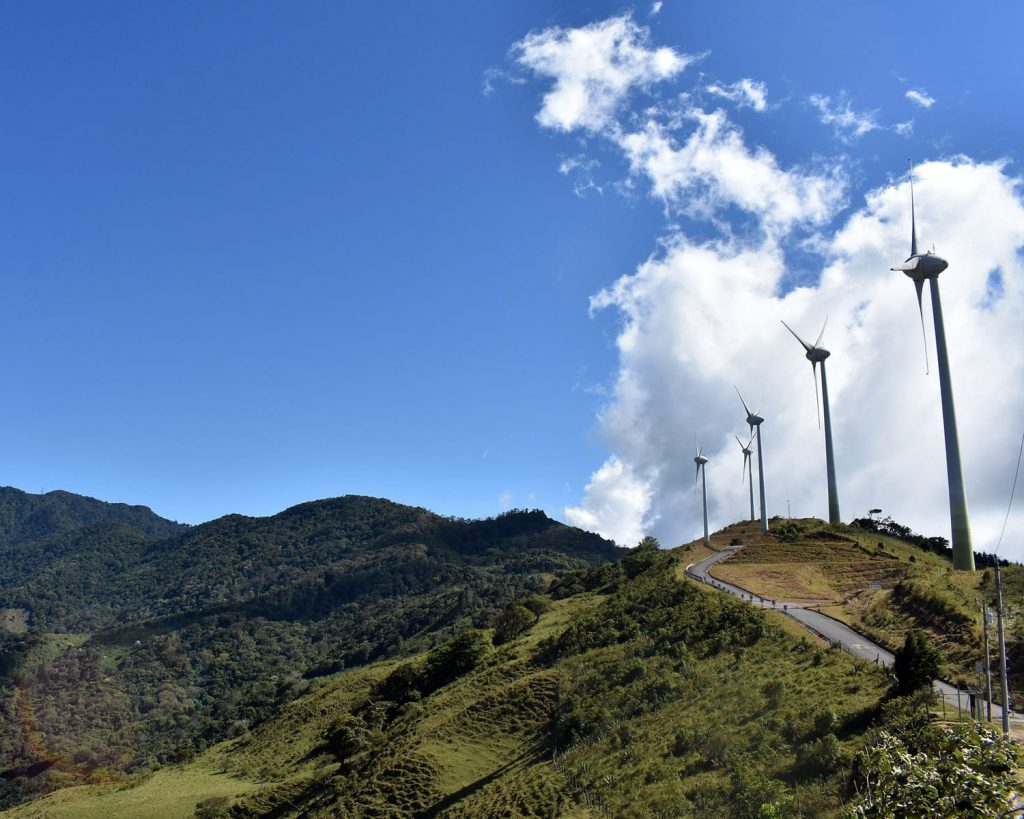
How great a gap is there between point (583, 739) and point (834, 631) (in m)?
17.4

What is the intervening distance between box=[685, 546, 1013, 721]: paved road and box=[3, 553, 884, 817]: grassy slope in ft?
7.99

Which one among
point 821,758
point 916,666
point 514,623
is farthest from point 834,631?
point 514,623

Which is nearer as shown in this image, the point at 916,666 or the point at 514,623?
the point at 916,666

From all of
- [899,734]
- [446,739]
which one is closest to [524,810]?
[446,739]

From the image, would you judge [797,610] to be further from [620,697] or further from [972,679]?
[972,679]

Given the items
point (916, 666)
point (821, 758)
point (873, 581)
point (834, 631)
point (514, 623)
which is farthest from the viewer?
point (514, 623)

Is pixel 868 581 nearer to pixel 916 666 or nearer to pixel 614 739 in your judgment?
pixel 614 739

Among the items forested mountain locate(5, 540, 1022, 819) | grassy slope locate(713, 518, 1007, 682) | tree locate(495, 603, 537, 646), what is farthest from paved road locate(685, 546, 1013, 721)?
tree locate(495, 603, 537, 646)

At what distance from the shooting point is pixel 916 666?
30891 millimetres

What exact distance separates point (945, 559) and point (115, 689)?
151709mm

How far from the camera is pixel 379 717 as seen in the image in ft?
234

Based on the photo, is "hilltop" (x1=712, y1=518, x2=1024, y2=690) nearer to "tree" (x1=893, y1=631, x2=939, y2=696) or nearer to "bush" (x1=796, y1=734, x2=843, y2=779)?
"tree" (x1=893, y1=631, x2=939, y2=696)

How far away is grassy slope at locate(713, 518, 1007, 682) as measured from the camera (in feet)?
146

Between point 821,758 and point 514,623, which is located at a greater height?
point 514,623
